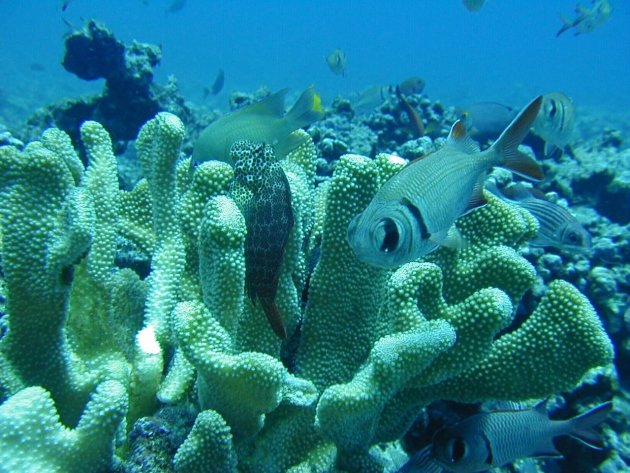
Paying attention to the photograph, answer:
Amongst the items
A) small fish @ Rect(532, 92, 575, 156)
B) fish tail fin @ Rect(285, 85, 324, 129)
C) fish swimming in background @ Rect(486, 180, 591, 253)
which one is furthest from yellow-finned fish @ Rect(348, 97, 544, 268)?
small fish @ Rect(532, 92, 575, 156)

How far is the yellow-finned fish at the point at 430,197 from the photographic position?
1.47 metres

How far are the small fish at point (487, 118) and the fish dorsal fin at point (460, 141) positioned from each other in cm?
585

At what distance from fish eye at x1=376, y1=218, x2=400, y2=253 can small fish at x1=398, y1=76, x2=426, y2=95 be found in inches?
356

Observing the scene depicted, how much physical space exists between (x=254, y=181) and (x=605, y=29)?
178947mm

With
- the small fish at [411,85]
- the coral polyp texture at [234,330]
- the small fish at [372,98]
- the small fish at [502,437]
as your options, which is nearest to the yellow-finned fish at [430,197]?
the coral polyp texture at [234,330]

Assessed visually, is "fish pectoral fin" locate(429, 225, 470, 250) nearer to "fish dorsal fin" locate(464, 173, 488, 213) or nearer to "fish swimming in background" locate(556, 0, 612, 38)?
"fish dorsal fin" locate(464, 173, 488, 213)

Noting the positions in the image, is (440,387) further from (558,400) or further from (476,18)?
(476,18)

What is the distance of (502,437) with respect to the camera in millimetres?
2221

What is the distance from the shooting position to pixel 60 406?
1957 mm

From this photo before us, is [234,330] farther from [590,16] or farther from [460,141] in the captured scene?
[590,16]

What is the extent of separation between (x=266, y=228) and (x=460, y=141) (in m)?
1.00

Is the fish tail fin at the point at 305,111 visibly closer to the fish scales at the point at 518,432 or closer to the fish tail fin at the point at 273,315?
the fish tail fin at the point at 273,315

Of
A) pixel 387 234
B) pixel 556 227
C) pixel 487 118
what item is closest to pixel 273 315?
pixel 387 234

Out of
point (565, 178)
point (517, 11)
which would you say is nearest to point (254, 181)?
point (565, 178)
